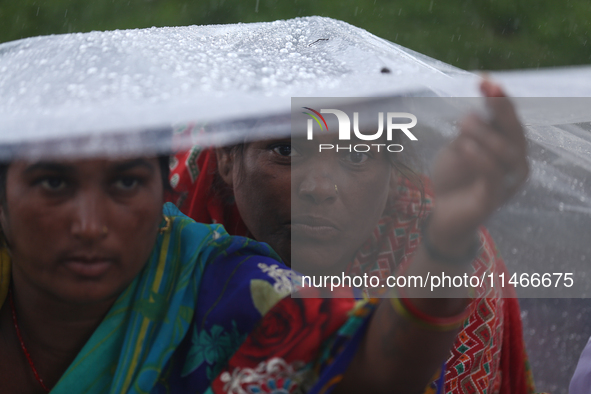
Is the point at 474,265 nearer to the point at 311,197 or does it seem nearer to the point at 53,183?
the point at 311,197

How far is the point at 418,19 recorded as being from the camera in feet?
18.5

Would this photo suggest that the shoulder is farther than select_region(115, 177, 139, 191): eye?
Yes

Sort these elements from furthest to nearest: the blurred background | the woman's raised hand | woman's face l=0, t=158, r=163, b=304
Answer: the blurred background
woman's face l=0, t=158, r=163, b=304
the woman's raised hand

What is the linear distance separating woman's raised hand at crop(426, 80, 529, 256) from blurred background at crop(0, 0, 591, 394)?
463 centimetres

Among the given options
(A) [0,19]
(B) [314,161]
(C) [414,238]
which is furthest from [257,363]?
(A) [0,19]

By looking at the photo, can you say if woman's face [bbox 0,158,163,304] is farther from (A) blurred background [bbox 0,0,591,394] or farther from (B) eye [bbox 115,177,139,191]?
(A) blurred background [bbox 0,0,591,394]

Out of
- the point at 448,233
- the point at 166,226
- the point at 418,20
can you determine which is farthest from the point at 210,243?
the point at 418,20

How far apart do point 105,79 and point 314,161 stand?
0.64 m

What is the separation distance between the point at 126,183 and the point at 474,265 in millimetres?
902

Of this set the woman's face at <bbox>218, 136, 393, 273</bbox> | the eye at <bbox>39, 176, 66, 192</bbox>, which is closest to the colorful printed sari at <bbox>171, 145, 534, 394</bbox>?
the woman's face at <bbox>218, 136, 393, 273</bbox>

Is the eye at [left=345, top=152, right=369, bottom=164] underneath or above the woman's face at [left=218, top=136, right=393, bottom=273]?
above

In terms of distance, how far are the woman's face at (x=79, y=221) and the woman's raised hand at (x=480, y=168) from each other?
55cm

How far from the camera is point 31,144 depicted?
862 millimetres

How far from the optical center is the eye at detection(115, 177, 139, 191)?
1078 millimetres
